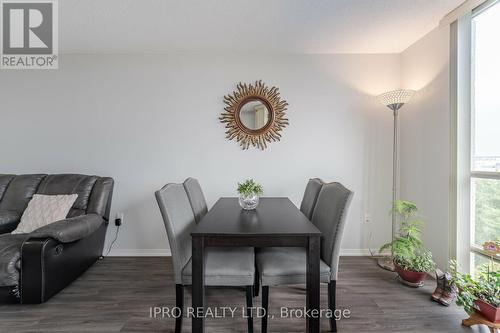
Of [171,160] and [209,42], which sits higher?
[209,42]

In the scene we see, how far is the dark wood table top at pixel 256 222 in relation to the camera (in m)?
1.33

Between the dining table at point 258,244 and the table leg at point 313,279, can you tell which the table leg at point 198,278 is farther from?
the table leg at point 313,279

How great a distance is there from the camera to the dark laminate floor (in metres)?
1.61

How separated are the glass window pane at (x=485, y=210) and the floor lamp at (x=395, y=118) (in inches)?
26.5

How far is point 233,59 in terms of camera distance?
2.77m

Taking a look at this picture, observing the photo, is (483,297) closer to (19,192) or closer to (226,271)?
(226,271)

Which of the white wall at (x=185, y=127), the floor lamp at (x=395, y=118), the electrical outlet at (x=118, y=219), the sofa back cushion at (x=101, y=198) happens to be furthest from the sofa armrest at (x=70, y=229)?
the floor lamp at (x=395, y=118)

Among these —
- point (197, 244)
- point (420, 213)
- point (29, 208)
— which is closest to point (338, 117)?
point (420, 213)

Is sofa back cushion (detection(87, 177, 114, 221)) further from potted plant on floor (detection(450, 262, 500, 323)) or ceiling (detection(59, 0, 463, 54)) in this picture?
potted plant on floor (detection(450, 262, 500, 323))

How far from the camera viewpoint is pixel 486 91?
1.87 metres

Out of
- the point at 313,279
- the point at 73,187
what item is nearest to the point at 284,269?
the point at 313,279

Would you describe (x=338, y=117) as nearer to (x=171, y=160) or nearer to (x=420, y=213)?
(x=420, y=213)

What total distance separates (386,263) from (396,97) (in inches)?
69.3

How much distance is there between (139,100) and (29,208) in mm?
1536
